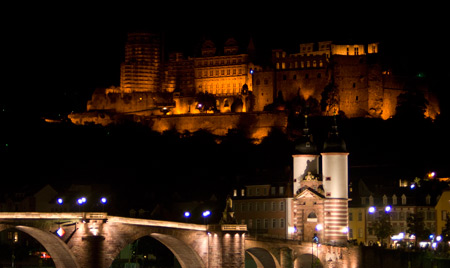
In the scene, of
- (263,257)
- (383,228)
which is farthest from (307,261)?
(383,228)

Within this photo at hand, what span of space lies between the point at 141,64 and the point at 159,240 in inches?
3707

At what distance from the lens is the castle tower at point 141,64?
6358 inches

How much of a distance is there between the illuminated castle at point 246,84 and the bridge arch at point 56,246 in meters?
83.3

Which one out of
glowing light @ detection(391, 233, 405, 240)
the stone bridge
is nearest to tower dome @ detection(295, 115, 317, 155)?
the stone bridge

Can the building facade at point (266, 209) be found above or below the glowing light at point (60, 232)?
above

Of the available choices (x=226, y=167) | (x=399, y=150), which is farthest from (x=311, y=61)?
Answer: (x=226, y=167)

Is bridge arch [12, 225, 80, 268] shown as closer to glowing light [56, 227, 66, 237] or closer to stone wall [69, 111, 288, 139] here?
glowing light [56, 227, 66, 237]

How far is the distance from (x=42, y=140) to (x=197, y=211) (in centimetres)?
5439

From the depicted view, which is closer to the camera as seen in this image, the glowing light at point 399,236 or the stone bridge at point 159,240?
the stone bridge at point 159,240

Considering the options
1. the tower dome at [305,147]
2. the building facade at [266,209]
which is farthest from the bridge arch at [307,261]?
the tower dome at [305,147]

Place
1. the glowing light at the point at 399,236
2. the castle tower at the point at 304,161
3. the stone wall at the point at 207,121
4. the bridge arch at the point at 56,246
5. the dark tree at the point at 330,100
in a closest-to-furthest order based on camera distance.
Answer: the bridge arch at the point at 56,246 < the castle tower at the point at 304,161 < the glowing light at the point at 399,236 < the dark tree at the point at 330,100 < the stone wall at the point at 207,121

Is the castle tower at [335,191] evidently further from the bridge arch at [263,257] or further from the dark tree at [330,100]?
the dark tree at [330,100]

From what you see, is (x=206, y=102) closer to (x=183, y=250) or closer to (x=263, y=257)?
(x=263, y=257)

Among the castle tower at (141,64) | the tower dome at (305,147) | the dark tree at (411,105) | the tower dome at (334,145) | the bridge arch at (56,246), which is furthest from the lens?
the castle tower at (141,64)
